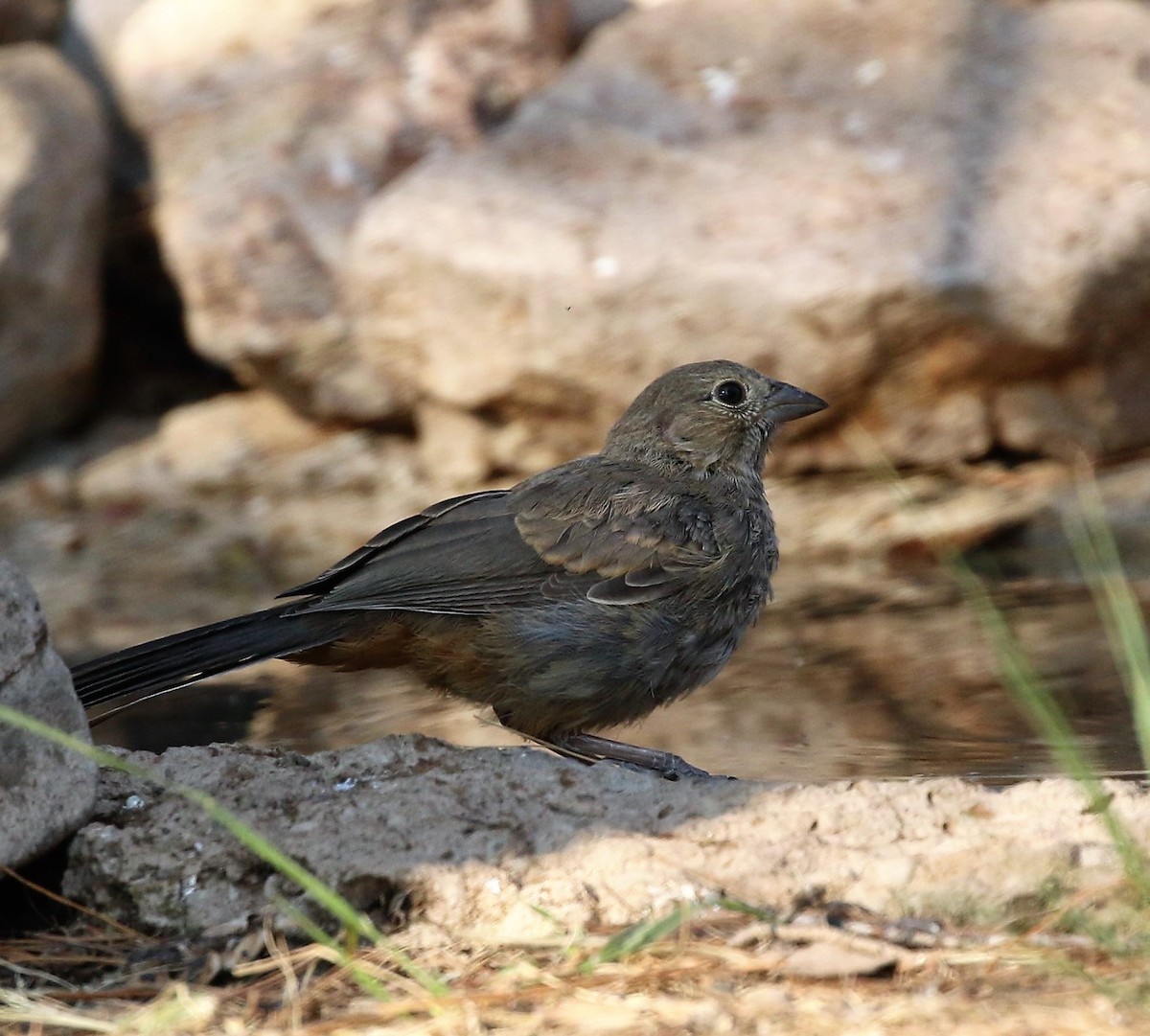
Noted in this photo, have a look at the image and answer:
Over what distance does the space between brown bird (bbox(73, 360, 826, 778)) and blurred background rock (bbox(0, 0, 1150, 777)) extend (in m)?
1.68

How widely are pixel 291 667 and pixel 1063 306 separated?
3.73m

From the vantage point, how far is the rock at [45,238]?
808cm

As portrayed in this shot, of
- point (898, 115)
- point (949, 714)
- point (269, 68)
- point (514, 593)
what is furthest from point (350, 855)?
point (269, 68)

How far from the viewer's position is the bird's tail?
425cm

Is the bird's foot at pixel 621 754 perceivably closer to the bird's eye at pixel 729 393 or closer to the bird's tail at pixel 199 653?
the bird's tail at pixel 199 653

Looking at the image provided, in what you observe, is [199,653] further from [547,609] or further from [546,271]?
[546,271]

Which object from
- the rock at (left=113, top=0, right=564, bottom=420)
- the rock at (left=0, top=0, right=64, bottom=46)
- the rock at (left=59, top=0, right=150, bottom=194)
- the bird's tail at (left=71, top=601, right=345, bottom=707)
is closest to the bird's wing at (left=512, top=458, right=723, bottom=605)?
the bird's tail at (left=71, top=601, right=345, bottom=707)

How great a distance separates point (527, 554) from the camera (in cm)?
482

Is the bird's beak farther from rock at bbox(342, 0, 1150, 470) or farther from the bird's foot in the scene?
rock at bbox(342, 0, 1150, 470)

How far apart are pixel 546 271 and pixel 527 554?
308 cm

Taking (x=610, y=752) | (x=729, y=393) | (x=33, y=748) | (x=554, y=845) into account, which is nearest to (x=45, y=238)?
(x=729, y=393)

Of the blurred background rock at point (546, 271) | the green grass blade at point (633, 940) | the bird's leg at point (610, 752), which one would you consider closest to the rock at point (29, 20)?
the blurred background rock at point (546, 271)

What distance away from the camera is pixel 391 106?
862 cm

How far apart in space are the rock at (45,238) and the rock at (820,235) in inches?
54.3
